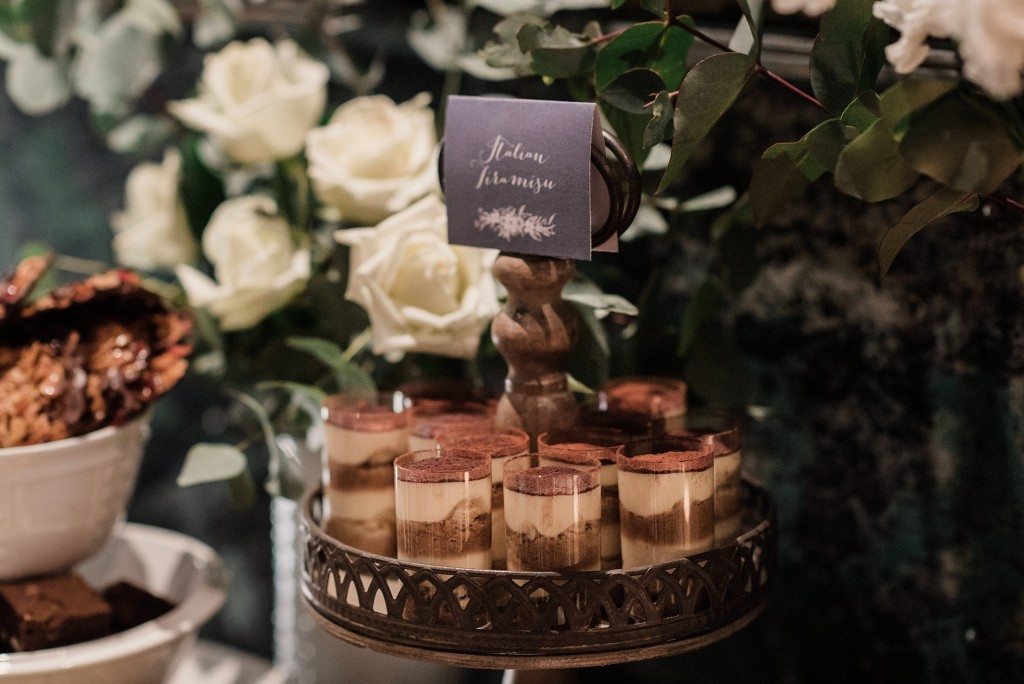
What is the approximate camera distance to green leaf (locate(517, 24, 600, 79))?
783mm

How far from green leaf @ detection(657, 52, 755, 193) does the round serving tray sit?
0.28 metres

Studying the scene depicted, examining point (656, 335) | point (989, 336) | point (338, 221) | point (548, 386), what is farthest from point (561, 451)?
point (338, 221)

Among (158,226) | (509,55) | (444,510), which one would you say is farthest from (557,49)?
(158,226)

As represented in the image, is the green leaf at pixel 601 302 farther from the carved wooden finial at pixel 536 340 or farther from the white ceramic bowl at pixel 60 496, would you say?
the white ceramic bowl at pixel 60 496

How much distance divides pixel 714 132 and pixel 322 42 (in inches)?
20.9

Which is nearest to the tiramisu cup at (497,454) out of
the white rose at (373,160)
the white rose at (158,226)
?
the white rose at (373,160)

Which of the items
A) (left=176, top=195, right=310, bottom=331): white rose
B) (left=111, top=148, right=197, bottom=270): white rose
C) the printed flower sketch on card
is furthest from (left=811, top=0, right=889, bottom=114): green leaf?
(left=111, top=148, right=197, bottom=270): white rose

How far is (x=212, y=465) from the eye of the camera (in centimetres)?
102

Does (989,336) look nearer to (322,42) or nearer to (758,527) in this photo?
(758,527)

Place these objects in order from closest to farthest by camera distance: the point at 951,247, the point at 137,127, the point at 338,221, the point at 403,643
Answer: the point at 403,643
the point at 951,247
the point at 338,221
the point at 137,127

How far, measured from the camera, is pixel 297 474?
104cm

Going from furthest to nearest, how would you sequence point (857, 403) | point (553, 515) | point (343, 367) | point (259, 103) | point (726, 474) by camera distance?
point (259, 103) → point (857, 403) → point (343, 367) → point (726, 474) → point (553, 515)

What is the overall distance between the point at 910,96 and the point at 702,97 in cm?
16

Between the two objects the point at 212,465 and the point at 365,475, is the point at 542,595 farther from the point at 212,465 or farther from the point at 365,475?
the point at 212,465
